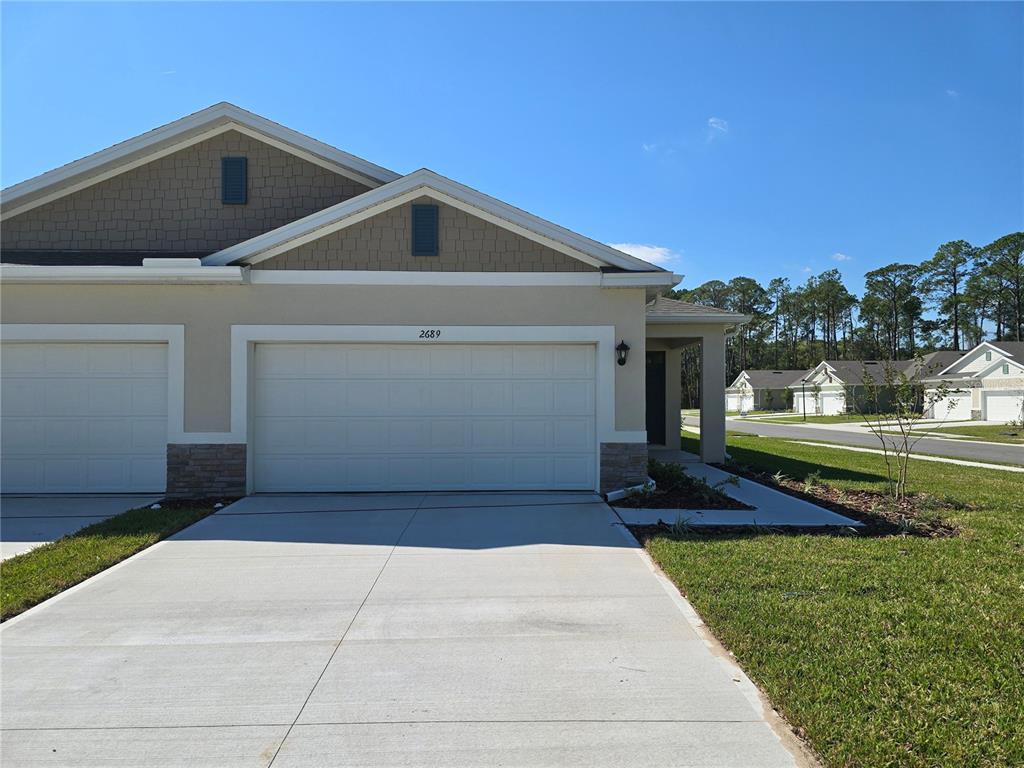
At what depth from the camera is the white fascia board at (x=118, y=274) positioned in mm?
9531

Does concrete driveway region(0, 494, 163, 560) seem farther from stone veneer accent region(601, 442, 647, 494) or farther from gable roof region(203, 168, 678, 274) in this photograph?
stone veneer accent region(601, 442, 647, 494)

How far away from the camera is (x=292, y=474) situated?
396 inches

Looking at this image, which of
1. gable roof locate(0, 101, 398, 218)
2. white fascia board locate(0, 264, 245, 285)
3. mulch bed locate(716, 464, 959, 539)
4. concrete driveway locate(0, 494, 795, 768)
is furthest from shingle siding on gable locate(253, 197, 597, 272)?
mulch bed locate(716, 464, 959, 539)

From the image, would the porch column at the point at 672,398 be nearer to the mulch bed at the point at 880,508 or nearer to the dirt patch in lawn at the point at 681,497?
the mulch bed at the point at 880,508

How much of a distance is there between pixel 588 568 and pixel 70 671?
4.09 meters

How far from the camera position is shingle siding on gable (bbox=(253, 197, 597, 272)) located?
9.79m

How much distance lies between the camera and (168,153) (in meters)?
11.7

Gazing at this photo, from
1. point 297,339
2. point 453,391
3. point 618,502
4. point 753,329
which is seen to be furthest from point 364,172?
point 753,329

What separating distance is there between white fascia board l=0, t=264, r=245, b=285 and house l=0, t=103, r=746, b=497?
29mm

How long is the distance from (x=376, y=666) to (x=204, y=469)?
21.8 ft

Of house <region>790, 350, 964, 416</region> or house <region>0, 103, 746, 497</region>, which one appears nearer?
house <region>0, 103, 746, 497</region>

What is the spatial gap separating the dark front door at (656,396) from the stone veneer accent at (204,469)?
10794 mm

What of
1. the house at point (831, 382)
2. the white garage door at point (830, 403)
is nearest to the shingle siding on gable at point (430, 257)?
the house at point (831, 382)

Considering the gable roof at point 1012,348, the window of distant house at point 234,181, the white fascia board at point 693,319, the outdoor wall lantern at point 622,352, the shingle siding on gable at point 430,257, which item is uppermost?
the window of distant house at point 234,181
